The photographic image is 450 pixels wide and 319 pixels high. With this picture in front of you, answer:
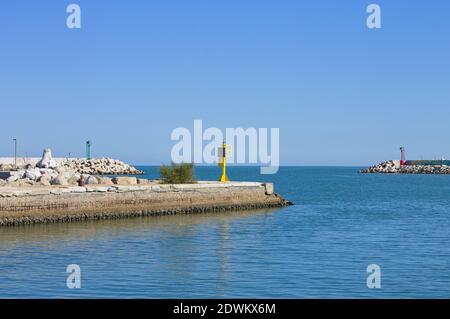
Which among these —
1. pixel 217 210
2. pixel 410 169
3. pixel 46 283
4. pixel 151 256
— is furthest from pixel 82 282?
pixel 410 169

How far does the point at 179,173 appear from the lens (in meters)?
41.5

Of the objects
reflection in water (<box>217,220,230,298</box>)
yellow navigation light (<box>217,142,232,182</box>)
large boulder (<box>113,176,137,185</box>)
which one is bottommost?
reflection in water (<box>217,220,230,298</box>)

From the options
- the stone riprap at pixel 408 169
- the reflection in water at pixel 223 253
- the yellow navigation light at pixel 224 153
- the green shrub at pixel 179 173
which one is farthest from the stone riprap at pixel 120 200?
the stone riprap at pixel 408 169

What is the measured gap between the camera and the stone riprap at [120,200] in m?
29.4

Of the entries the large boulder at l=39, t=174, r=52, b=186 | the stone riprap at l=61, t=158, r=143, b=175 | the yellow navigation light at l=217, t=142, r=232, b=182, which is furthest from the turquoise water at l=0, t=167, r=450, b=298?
the stone riprap at l=61, t=158, r=143, b=175

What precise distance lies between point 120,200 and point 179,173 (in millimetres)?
8270

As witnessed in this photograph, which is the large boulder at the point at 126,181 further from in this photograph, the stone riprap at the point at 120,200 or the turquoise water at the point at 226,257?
the turquoise water at the point at 226,257

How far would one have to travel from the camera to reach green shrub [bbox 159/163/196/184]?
41438mm

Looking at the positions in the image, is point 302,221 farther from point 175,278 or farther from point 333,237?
point 175,278

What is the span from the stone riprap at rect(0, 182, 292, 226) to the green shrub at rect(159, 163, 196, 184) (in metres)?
1.72

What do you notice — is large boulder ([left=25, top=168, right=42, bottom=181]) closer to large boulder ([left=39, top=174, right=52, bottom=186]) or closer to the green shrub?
large boulder ([left=39, top=174, right=52, bottom=186])

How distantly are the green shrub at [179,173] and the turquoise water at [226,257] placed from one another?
22.8ft

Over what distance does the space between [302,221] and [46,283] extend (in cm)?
2017
